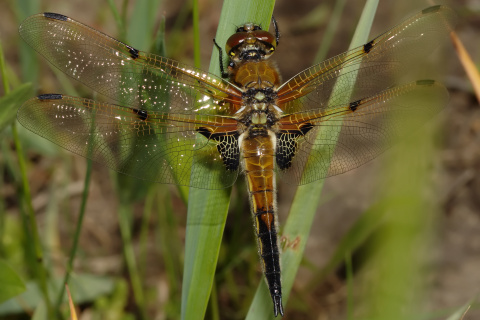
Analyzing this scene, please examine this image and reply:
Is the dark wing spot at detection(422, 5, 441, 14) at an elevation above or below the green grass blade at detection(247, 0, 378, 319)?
above

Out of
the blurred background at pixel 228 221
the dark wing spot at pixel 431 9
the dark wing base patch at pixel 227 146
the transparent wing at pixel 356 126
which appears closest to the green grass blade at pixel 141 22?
the blurred background at pixel 228 221

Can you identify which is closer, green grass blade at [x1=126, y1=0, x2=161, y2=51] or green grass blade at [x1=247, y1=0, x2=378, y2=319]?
green grass blade at [x1=247, y1=0, x2=378, y2=319]

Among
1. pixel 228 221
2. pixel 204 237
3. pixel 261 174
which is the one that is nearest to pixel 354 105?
pixel 261 174

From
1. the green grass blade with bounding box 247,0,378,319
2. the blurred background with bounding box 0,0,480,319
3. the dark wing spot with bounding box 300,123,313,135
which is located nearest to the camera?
the green grass blade with bounding box 247,0,378,319

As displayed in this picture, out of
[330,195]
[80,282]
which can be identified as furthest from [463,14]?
[80,282]

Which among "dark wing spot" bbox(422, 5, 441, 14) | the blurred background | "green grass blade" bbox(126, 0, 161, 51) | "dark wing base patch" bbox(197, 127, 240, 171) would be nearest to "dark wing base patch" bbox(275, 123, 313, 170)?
"dark wing base patch" bbox(197, 127, 240, 171)

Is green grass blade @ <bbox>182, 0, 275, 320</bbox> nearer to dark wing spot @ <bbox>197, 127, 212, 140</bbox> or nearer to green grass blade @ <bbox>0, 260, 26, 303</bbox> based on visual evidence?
dark wing spot @ <bbox>197, 127, 212, 140</bbox>

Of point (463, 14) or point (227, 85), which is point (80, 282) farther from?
point (463, 14)
